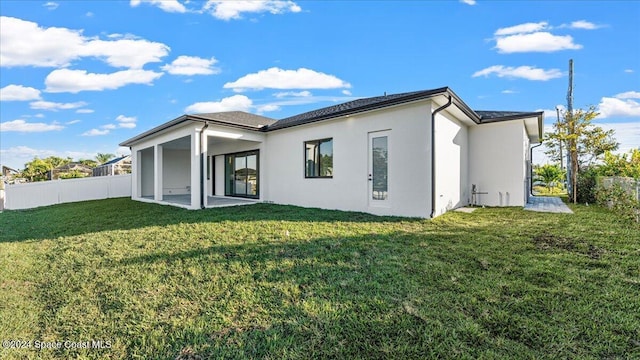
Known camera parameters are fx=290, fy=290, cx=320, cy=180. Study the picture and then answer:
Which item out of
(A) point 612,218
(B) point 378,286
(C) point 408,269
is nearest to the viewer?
(B) point 378,286

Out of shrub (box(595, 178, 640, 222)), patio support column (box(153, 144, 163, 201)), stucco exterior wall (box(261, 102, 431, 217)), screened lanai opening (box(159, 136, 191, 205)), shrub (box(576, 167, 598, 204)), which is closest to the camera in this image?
shrub (box(595, 178, 640, 222))

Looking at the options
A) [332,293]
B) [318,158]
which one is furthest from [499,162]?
[332,293]

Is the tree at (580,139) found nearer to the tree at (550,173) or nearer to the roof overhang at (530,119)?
the roof overhang at (530,119)

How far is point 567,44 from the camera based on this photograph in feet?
42.0

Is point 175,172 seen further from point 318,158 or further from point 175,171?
point 318,158

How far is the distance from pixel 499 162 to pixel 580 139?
218 inches

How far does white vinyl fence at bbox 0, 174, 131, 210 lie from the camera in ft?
53.9

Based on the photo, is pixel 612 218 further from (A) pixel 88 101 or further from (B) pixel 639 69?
(A) pixel 88 101

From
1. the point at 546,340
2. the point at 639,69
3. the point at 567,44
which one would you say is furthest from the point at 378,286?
the point at 639,69

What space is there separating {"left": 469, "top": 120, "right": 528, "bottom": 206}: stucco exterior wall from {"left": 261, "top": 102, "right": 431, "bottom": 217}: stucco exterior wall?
4454 mm

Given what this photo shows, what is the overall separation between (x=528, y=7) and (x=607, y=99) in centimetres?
1041

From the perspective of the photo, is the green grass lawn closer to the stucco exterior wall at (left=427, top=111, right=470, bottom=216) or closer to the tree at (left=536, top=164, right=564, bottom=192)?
the stucco exterior wall at (left=427, top=111, right=470, bottom=216)

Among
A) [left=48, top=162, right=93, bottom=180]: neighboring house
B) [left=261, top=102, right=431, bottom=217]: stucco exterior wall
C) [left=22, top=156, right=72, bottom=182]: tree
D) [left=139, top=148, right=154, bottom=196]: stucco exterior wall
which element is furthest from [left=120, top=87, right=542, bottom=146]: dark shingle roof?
[left=22, top=156, right=72, bottom=182]: tree

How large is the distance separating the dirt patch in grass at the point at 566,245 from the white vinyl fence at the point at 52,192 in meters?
20.2
